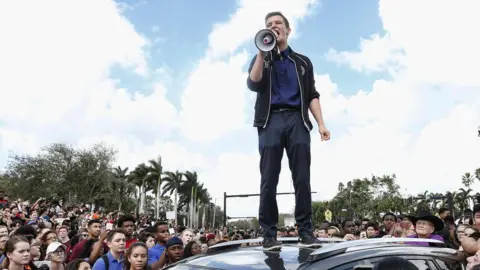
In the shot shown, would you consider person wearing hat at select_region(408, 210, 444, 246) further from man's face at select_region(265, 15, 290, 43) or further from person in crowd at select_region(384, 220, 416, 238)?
man's face at select_region(265, 15, 290, 43)

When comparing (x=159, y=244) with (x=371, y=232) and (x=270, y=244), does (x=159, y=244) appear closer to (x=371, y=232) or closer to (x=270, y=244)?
(x=371, y=232)

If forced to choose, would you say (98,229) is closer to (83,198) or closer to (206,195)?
(83,198)

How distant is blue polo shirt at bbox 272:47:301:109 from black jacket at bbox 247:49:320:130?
0.13ft

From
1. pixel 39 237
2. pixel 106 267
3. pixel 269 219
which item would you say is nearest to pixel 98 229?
pixel 39 237

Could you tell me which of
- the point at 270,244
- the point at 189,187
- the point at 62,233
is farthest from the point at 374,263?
the point at 189,187

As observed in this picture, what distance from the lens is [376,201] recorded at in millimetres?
65750

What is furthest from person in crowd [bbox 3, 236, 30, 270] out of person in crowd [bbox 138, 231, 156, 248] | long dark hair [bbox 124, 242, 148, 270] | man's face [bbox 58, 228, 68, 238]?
man's face [bbox 58, 228, 68, 238]

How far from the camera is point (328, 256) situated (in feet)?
8.85

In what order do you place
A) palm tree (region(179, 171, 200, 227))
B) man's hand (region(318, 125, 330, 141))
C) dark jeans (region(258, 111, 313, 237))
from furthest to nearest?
palm tree (region(179, 171, 200, 227)) < man's hand (region(318, 125, 330, 141)) < dark jeans (region(258, 111, 313, 237))

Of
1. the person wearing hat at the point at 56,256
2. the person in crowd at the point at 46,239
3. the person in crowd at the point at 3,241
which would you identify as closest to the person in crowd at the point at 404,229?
the person wearing hat at the point at 56,256

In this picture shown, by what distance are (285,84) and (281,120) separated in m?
0.35

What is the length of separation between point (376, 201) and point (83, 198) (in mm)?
37428

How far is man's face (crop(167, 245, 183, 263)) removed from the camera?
698 cm

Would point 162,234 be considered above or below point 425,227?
above
